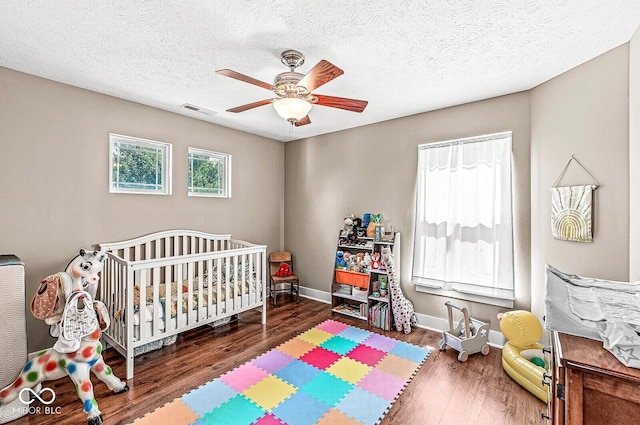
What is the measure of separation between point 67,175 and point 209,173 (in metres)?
1.50

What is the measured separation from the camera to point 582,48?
1923 mm

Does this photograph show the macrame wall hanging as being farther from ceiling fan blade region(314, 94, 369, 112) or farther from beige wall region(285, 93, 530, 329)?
ceiling fan blade region(314, 94, 369, 112)

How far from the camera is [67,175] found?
2615 mm

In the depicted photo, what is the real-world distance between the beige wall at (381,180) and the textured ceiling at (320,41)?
0.33m

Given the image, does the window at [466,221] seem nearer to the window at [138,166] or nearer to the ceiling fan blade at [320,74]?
the ceiling fan blade at [320,74]

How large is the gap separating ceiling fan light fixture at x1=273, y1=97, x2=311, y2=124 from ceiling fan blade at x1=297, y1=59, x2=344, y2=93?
0.36ft

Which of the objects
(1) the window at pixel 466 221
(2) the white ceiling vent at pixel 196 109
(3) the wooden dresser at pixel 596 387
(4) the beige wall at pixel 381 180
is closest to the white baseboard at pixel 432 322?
(4) the beige wall at pixel 381 180

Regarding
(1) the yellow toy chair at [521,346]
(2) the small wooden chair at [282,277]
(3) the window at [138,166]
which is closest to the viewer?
(1) the yellow toy chair at [521,346]

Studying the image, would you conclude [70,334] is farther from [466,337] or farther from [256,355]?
[466,337]

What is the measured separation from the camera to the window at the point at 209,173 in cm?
365

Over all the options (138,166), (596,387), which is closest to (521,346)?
(596,387)

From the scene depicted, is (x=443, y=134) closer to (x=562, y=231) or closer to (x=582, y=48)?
(x=582, y=48)

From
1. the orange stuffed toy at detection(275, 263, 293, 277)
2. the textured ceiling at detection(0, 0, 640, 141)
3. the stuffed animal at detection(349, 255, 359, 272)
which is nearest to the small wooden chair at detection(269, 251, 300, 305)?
the orange stuffed toy at detection(275, 263, 293, 277)

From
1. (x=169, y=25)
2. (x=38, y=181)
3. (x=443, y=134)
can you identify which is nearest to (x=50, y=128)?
(x=38, y=181)
